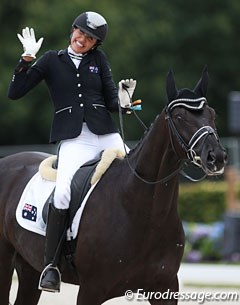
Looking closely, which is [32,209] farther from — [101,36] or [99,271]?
[101,36]

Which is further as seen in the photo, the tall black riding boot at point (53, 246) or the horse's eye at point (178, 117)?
the tall black riding boot at point (53, 246)

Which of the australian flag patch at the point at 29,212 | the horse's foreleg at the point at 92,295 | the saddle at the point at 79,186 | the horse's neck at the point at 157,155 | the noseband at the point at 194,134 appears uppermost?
the noseband at the point at 194,134

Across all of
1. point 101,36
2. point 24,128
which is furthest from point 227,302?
point 24,128

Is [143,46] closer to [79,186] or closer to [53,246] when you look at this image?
[79,186]

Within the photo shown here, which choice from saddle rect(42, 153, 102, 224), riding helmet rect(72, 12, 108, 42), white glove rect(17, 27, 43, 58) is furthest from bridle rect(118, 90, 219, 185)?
white glove rect(17, 27, 43, 58)

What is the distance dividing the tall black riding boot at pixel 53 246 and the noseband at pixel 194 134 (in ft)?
3.62

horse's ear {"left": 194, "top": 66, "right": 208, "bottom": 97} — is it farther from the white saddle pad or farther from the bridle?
the white saddle pad

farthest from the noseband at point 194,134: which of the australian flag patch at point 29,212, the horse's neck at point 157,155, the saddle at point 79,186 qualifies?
the australian flag patch at point 29,212

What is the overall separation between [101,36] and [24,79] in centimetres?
69

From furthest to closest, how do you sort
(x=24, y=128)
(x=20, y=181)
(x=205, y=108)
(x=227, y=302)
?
1. (x=24, y=128)
2. (x=227, y=302)
3. (x=20, y=181)
4. (x=205, y=108)

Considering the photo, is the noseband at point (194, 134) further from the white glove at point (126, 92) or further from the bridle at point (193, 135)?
the white glove at point (126, 92)

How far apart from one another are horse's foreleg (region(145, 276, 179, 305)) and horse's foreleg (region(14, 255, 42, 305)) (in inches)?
54.6

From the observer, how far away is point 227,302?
10.3 m

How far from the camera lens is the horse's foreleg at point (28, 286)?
777 cm
